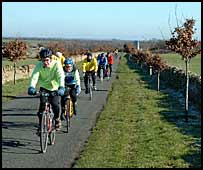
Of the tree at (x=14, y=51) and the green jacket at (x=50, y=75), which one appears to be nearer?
the green jacket at (x=50, y=75)

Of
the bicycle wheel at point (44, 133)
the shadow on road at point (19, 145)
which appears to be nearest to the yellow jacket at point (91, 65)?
the shadow on road at point (19, 145)

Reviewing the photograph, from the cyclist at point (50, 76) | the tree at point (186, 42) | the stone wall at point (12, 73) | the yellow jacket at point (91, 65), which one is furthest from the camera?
the stone wall at point (12, 73)

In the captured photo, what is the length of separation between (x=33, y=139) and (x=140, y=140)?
2210 mm

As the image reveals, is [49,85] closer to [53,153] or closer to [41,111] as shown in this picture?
[41,111]

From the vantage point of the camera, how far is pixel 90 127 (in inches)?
496

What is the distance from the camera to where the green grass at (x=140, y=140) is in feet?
28.7

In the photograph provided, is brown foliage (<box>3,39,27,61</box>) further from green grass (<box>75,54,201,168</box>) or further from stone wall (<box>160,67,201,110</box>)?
green grass (<box>75,54,201,168</box>)

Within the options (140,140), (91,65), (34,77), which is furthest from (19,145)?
(91,65)

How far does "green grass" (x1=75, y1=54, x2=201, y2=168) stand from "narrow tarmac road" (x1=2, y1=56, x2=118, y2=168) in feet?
0.88

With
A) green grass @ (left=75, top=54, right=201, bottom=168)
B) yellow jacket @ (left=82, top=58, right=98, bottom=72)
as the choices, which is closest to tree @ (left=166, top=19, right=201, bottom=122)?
green grass @ (left=75, top=54, right=201, bottom=168)

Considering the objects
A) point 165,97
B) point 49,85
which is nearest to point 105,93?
point 165,97

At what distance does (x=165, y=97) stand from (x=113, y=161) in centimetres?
1258

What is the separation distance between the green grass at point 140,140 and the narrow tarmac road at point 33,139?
0.27m

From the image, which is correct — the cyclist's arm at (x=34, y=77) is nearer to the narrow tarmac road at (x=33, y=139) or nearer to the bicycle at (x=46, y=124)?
the bicycle at (x=46, y=124)
